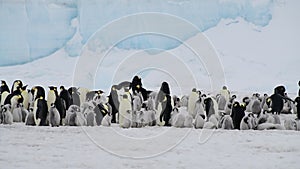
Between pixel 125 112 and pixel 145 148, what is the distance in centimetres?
21

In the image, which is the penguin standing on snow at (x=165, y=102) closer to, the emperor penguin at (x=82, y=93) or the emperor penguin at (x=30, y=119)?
the emperor penguin at (x=82, y=93)

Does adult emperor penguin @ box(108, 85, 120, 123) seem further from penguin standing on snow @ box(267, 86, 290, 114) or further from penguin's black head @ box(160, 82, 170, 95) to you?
penguin standing on snow @ box(267, 86, 290, 114)

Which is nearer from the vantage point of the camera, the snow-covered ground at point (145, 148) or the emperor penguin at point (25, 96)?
the snow-covered ground at point (145, 148)

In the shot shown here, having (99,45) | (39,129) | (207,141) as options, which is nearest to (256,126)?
(207,141)

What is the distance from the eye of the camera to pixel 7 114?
2.53 m

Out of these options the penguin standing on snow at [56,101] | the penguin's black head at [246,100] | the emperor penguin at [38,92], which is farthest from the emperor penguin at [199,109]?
Answer: the emperor penguin at [38,92]

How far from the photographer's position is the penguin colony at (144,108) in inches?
96.6

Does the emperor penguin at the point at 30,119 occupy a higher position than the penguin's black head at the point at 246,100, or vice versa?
the penguin's black head at the point at 246,100

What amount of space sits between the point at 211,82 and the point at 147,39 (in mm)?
399

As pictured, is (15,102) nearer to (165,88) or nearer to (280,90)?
(165,88)

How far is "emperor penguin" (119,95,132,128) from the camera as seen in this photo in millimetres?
2473

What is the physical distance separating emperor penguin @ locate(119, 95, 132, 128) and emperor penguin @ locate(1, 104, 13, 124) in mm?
566

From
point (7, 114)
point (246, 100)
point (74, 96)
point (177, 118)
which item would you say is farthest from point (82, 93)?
point (246, 100)

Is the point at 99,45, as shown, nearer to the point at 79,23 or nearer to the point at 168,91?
the point at 79,23
